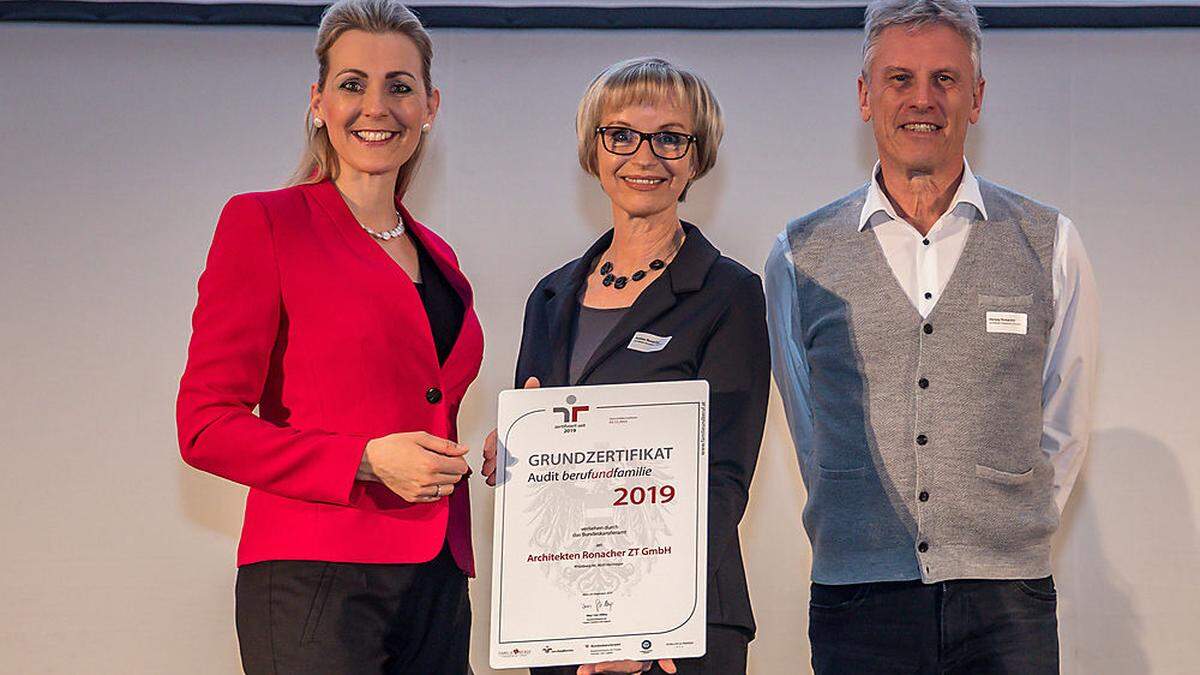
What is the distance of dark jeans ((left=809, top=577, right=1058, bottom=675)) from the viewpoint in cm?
234

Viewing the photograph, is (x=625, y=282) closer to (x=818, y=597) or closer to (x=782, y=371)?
(x=782, y=371)

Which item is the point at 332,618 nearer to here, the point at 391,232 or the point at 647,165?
the point at 391,232

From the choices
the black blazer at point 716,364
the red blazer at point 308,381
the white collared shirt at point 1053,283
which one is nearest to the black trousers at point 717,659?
the black blazer at point 716,364

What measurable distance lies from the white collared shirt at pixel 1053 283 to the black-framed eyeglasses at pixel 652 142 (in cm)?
37

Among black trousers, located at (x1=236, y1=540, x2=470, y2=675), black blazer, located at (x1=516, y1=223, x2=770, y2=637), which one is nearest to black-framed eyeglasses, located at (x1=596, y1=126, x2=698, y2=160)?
black blazer, located at (x1=516, y1=223, x2=770, y2=637)

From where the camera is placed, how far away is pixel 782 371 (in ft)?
8.97

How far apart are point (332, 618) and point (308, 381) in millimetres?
390

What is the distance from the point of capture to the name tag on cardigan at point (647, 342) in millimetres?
2279

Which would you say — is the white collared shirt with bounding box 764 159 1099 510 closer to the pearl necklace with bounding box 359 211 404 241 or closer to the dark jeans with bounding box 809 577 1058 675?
the dark jeans with bounding box 809 577 1058 675

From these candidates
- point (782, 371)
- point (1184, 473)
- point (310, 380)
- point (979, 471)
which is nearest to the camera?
point (310, 380)

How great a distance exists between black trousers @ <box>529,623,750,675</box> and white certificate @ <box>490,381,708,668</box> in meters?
0.10

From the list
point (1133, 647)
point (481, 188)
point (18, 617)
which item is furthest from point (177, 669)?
point (1133, 647)

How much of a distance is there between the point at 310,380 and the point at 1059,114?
2683mm

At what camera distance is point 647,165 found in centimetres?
239
